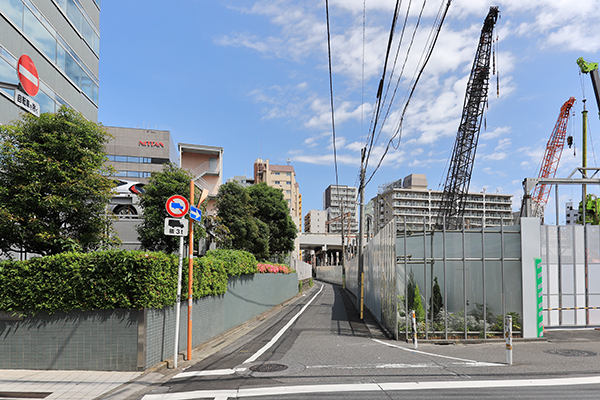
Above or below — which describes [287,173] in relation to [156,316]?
above

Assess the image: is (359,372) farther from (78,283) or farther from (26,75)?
(26,75)

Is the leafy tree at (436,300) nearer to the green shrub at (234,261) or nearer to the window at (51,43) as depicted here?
the green shrub at (234,261)

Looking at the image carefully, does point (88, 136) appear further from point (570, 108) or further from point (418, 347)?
point (570, 108)

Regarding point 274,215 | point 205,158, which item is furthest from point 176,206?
point 205,158

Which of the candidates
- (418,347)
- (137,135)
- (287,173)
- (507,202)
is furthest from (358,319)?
(507,202)

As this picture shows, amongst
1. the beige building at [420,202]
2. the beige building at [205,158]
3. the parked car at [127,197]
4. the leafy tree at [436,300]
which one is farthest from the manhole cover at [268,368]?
the beige building at [420,202]

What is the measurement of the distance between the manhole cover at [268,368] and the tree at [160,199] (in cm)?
840

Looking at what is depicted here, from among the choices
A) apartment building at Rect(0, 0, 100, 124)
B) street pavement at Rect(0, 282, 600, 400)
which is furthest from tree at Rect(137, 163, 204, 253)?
street pavement at Rect(0, 282, 600, 400)

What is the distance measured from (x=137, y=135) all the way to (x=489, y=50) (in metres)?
53.5

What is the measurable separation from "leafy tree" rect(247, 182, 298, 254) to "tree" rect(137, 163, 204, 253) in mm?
17372

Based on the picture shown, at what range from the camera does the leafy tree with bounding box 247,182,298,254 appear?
35531mm

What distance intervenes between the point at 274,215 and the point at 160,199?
2003cm

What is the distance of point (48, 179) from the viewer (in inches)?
390

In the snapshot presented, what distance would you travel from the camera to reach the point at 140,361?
811 cm
